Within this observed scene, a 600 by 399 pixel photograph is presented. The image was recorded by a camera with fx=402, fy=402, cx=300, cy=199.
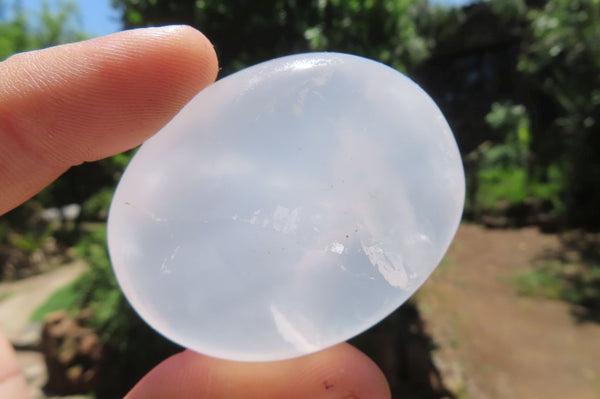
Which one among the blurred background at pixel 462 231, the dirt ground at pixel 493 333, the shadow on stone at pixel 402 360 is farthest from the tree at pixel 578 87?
the shadow on stone at pixel 402 360

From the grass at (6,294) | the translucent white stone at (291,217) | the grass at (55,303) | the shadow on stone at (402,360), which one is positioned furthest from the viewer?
the grass at (6,294)

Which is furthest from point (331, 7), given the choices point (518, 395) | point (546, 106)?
point (546, 106)

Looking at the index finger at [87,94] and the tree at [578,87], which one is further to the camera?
the tree at [578,87]

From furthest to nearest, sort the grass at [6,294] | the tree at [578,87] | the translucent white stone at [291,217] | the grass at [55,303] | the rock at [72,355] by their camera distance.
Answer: the tree at [578,87], the grass at [6,294], the grass at [55,303], the rock at [72,355], the translucent white stone at [291,217]

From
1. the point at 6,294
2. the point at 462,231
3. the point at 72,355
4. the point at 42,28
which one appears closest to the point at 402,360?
the point at 72,355

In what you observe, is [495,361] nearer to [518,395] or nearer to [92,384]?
[518,395]

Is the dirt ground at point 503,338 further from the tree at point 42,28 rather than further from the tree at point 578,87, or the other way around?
the tree at point 42,28

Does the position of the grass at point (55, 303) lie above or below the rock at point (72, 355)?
below
